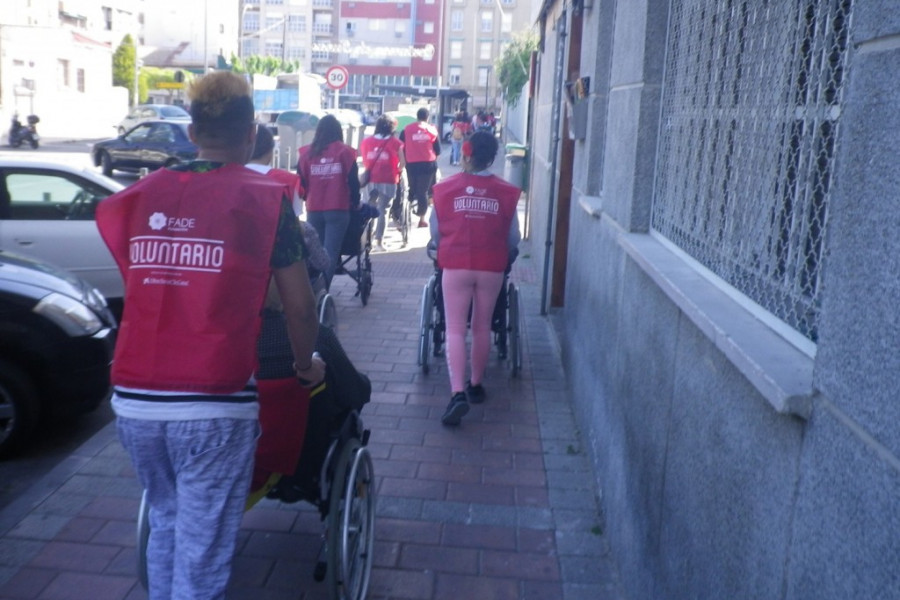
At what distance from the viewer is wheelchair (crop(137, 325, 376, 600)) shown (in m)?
3.16

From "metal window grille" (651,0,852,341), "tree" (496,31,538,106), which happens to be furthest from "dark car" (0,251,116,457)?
"tree" (496,31,538,106)

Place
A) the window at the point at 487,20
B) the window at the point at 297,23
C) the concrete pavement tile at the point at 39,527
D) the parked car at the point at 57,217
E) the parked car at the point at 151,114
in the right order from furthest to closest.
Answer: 1. the window at the point at 297,23
2. the window at the point at 487,20
3. the parked car at the point at 151,114
4. the parked car at the point at 57,217
5. the concrete pavement tile at the point at 39,527

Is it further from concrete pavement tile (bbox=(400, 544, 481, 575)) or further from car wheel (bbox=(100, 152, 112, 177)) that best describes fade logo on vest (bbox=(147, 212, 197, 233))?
car wheel (bbox=(100, 152, 112, 177))

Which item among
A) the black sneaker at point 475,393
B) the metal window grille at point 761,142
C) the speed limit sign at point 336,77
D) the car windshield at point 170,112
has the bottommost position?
the black sneaker at point 475,393

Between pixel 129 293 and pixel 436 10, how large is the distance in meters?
83.5

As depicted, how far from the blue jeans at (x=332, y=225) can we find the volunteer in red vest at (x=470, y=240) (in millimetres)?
2342

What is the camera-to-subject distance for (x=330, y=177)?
818 cm

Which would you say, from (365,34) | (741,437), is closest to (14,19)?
(365,34)

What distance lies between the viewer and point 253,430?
273 cm

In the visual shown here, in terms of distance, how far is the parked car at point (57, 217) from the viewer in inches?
301

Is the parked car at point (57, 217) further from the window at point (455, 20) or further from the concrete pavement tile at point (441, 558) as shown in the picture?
the window at point (455, 20)

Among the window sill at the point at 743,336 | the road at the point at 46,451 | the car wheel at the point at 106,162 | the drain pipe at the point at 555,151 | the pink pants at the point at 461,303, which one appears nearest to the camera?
the window sill at the point at 743,336

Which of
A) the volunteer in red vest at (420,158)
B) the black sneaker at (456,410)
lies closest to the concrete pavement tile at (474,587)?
the black sneaker at (456,410)

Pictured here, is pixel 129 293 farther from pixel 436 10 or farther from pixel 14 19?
pixel 436 10
